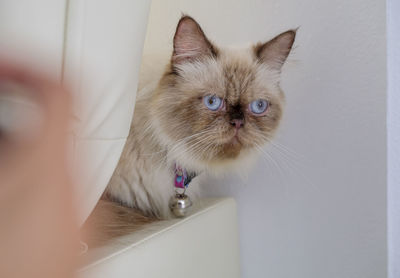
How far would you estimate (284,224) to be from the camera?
123 centimetres

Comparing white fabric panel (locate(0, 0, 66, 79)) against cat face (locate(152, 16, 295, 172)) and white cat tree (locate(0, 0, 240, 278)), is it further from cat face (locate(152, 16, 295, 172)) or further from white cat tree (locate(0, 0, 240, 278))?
cat face (locate(152, 16, 295, 172))

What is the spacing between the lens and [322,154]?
1162mm

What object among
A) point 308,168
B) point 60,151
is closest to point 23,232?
point 60,151

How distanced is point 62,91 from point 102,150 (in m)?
0.40

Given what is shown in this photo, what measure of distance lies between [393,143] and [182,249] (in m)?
0.71

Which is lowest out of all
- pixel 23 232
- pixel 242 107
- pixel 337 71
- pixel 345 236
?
pixel 345 236

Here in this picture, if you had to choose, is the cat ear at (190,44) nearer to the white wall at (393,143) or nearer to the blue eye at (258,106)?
the blue eye at (258,106)

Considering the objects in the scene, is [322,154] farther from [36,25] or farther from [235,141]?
[36,25]

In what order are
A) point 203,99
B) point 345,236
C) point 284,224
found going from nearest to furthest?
point 203,99
point 345,236
point 284,224

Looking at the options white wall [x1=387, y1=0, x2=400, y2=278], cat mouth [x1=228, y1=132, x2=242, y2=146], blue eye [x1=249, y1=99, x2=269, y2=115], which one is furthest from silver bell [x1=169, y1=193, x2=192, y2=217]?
white wall [x1=387, y1=0, x2=400, y2=278]

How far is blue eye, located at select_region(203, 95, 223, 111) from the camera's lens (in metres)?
0.99

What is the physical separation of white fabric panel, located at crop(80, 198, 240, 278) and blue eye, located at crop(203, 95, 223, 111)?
31 centimetres

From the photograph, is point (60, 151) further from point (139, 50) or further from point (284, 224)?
point (284, 224)

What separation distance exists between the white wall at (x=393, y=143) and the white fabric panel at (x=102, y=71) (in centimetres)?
77
